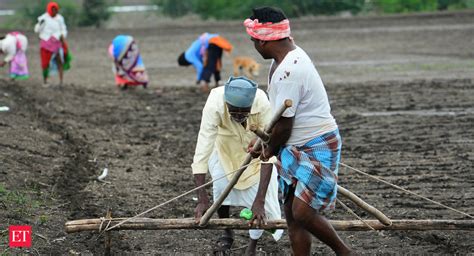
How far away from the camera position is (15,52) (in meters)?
17.8

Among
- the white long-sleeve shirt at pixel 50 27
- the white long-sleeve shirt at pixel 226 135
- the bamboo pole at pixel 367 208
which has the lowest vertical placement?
the white long-sleeve shirt at pixel 50 27

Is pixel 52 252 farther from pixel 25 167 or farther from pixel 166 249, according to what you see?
pixel 25 167

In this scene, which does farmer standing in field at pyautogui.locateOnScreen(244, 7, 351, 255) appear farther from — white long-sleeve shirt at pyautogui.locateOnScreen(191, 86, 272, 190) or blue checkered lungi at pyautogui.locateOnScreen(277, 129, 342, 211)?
white long-sleeve shirt at pyautogui.locateOnScreen(191, 86, 272, 190)

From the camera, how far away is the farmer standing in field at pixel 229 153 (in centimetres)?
721

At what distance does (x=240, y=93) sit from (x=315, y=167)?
764 mm

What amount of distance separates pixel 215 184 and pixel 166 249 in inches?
25.7

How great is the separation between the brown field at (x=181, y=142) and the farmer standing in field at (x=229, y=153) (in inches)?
15.2

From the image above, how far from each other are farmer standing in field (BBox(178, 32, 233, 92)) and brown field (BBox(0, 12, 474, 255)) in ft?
1.24

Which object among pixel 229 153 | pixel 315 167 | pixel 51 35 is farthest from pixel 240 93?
pixel 51 35

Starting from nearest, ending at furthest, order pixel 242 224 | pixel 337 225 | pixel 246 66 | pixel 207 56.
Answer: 1. pixel 242 224
2. pixel 337 225
3. pixel 207 56
4. pixel 246 66

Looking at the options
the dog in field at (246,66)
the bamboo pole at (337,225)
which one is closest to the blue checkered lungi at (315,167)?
the bamboo pole at (337,225)

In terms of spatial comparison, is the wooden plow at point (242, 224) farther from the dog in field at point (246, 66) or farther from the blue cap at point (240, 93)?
the dog in field at point (246, 66)

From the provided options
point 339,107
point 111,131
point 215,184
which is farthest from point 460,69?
point 215,184

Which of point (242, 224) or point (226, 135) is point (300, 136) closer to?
point (242, 224)
